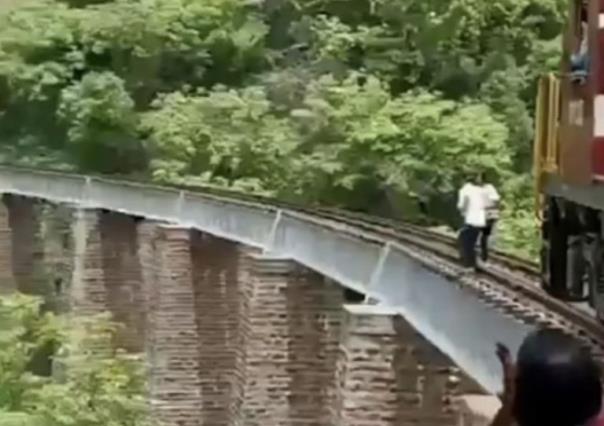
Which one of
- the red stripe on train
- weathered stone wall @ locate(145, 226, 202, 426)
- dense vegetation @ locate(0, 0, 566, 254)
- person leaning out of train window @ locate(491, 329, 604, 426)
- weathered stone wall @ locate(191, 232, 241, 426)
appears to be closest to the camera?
person leaning out of train window @ locate(491, 329, 604, 426)

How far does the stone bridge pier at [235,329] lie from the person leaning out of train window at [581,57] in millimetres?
2326

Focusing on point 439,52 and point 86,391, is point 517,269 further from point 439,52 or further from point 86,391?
point 439,52

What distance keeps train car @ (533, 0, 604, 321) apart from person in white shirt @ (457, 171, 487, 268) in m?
1.41

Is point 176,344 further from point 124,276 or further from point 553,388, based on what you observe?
point 553,388

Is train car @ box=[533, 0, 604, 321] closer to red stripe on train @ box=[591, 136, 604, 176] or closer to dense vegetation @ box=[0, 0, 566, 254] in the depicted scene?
red stripe on train @ box=[591, 136, 604, 176]

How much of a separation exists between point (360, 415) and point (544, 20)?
19803 mm

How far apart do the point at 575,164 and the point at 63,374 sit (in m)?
15.8

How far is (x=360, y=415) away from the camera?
11.8 metres

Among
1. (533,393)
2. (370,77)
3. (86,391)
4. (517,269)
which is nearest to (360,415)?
(517,269)

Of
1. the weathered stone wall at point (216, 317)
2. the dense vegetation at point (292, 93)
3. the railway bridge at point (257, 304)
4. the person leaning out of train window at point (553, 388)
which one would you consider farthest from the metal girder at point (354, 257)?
the person leaning out of train window at point (553, 388)

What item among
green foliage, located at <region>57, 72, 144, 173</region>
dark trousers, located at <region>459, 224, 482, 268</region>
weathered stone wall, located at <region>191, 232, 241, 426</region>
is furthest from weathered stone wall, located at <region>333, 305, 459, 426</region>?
green foliage, located at <region>57, 72, 144, 173</region>

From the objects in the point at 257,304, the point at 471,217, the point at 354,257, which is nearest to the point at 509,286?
the point at 471,217

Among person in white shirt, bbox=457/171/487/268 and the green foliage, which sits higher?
the green foliage

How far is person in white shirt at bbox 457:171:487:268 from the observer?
12.4 meters
